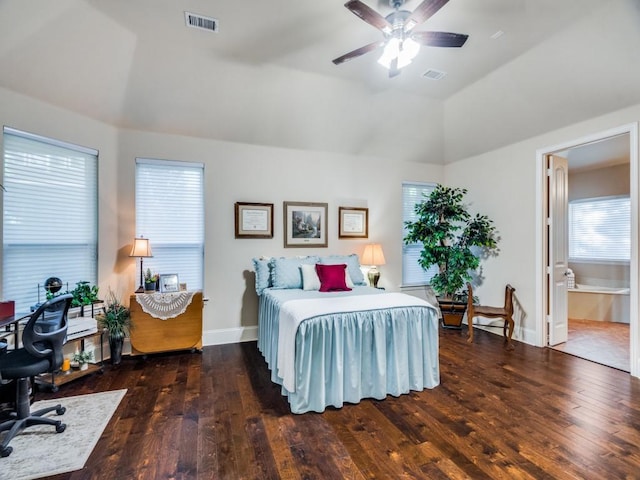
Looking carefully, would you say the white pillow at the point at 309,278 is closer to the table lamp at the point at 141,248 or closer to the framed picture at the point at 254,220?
the framed picture at the point at 254,220

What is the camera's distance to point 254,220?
4340 mm

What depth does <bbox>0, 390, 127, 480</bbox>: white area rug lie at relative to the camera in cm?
186

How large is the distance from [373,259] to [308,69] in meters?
2.64

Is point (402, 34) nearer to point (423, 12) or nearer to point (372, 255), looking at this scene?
point (423, 12)

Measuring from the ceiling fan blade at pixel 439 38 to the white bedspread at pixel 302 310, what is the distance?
2.17 meters

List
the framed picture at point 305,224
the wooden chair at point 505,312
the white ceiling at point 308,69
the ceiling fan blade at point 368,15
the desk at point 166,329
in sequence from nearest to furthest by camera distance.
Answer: the ceiling fan blade at point 368,15 → the white ceiling at point 308,69 → the desk at point 166,329 → the wooden chair at point 505,312 → the framed picture at point 305,224

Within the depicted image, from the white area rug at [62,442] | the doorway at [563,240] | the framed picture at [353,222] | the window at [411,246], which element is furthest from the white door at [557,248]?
the white area rug at [62,442]

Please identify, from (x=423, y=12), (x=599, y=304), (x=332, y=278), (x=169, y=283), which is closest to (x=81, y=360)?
(x=169, y=283)

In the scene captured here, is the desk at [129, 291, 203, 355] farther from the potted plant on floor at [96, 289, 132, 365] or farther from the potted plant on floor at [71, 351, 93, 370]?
the potted plant on floor at [71, 351, 93, 370]

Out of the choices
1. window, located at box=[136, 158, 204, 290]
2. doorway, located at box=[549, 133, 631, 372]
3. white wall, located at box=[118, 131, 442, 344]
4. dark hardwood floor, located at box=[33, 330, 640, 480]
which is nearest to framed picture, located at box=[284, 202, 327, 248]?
white wall, located at box=[118, 131, 442, 344]

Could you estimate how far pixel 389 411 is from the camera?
2.54m

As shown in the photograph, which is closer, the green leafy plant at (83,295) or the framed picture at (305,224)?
the green leafy plant at (83,295)

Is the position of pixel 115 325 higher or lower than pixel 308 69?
lower

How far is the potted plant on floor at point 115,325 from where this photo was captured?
3.46m
